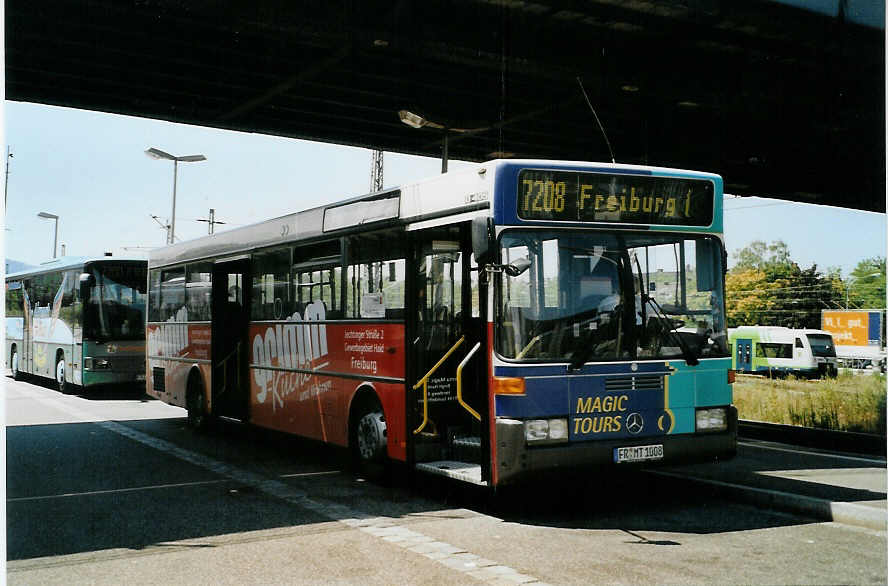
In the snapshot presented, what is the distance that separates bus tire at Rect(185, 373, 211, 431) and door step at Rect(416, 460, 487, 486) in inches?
265

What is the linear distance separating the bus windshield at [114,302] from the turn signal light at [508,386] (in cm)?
1769

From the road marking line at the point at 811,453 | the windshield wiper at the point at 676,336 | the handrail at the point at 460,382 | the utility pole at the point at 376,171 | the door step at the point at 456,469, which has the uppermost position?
the utility pole at the point at 376,171

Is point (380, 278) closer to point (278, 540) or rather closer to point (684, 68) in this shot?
point (278, 540)

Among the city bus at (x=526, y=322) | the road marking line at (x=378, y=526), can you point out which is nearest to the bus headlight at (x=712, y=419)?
the city bus at (x=526, y=322)

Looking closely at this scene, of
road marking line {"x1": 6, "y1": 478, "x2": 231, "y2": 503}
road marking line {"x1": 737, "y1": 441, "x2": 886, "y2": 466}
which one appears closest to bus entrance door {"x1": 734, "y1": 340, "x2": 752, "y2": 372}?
road marking line {"x1": 737, "y1": 441, "x2": 886, "y2": 466}

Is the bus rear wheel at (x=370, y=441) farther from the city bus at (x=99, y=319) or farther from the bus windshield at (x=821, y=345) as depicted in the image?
the bus windshield at (x=821, y=345)

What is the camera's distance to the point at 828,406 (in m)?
16.1

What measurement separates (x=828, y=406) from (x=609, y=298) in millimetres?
9376

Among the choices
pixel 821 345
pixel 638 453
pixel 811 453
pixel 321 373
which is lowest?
pixel 811 453

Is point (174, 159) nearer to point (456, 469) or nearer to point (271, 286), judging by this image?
point (271, 286)

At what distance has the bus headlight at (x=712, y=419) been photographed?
8.96 meters

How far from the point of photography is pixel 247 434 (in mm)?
15750

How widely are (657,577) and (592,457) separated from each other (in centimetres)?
197

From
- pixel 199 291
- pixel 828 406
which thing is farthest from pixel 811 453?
pixel 199 291
